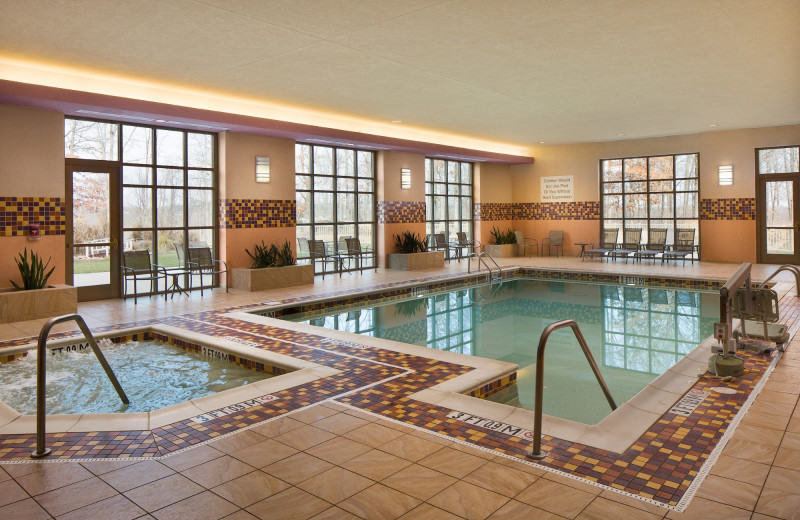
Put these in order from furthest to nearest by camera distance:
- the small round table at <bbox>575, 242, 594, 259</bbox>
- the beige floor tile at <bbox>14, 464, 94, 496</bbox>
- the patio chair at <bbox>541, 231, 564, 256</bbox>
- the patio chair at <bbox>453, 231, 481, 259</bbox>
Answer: the patio chair at <bbox>541, 231, 564, 256</bbox>
the small round table at <bbox>575, 242, 594, 259</bbox>
the patio chair at <bbox>453, 231, 481, 259</bbox>
the beige floor tile at <bbox>14, 464, 94, 496</bbox>

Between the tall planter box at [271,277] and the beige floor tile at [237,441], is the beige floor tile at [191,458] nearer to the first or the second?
the beige floor tile at [237,441]

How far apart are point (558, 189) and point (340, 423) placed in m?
13.8

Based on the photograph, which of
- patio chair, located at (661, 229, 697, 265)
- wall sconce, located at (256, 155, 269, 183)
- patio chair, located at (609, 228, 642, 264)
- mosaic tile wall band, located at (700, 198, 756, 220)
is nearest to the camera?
wall sconce, located at (256, 155, 269, 183)

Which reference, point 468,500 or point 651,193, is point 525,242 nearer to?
point 651,193

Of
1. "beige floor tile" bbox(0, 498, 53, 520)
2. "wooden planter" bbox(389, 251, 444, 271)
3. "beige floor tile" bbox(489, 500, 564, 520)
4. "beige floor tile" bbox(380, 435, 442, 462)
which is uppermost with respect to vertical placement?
"wooden planter" bbox(389, 251, 444, 271)

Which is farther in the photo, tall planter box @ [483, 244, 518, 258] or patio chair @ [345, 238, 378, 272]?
tall planter box @ [483, 244, 518, 258]

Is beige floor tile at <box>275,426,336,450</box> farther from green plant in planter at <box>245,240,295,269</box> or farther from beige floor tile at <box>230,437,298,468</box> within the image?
green plant in planter at <box>245,240,295,269</box>

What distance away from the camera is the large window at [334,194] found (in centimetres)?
1184

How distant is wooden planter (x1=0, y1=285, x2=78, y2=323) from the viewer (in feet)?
22.7

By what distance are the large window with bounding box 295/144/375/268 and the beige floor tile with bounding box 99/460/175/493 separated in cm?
897

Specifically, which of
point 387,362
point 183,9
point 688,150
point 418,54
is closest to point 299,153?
point 418,54

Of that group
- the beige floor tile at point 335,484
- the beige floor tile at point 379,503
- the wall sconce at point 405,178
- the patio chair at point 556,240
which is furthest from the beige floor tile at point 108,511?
the patio chair at point 556,240

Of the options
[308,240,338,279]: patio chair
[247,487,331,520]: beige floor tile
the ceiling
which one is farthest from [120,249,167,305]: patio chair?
[247,487,331,520]: beige floor tile

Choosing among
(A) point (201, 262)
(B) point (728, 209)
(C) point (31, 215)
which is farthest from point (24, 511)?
(B) point (728, 209)
